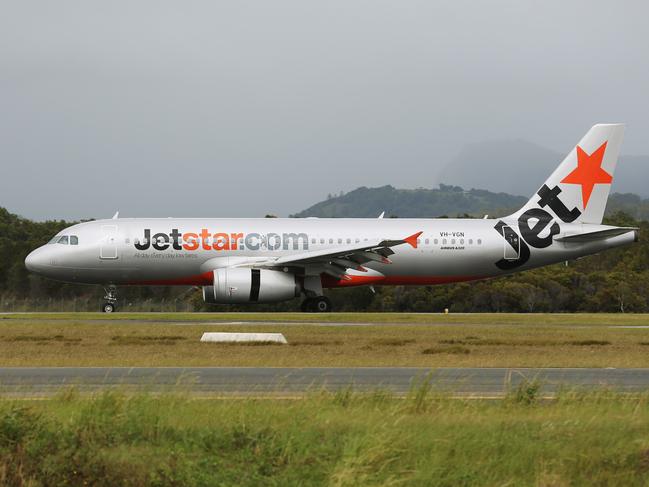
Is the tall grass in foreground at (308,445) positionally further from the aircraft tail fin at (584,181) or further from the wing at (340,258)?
the aircraft tail fin at (584,181)

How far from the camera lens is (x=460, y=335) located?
28438mm

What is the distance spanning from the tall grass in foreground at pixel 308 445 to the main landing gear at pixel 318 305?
27.7m

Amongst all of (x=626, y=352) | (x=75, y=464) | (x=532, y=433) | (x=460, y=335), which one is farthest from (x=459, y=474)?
(x=460, y=335)

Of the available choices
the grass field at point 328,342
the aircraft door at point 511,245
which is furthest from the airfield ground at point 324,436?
the aircraft door at point 511,245

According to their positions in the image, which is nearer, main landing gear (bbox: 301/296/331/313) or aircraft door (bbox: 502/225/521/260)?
main landing gear (bbox: 301/296/331/313)

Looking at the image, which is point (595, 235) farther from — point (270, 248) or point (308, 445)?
point (308, 445)

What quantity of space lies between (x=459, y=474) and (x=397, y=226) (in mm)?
31742

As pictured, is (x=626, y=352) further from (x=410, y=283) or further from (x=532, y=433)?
(x=410, y=283)

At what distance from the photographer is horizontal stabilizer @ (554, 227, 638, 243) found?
42.4 metres

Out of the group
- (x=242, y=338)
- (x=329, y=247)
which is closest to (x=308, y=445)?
(x=242, y=338)

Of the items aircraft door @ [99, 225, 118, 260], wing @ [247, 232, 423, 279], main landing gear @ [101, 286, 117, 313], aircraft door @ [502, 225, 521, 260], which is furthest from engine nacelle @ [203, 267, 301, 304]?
aircraft door @ [502, 225, 521, 260]

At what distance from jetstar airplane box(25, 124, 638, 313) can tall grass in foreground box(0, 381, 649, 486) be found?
1007 inches

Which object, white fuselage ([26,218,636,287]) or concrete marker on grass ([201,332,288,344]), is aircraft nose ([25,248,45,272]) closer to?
white fuselage ([26,218,636,287])

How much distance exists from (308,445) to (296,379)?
6.52m
